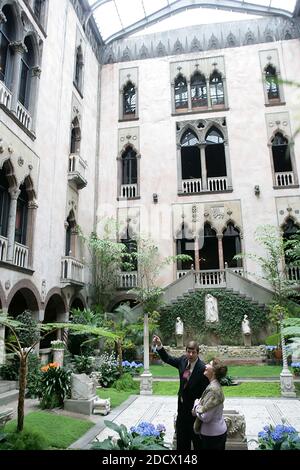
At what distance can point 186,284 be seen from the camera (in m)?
18.5

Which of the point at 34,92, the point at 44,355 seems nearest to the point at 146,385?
the point at 44,355

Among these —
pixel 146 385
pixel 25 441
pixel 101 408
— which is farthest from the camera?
pixel 146 385

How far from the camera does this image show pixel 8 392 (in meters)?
9.91

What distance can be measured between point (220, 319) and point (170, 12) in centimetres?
1872

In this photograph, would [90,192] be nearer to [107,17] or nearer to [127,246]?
[127,246]

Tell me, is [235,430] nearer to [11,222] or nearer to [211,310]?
[11,222]

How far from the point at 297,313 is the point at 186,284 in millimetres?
5098

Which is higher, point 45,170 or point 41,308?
point 45,170

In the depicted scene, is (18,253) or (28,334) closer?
(28,334)

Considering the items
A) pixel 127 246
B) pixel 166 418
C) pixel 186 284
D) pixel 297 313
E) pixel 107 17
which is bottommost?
pixel 166 418

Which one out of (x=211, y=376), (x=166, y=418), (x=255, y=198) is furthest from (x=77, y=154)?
(x=211, y=376)

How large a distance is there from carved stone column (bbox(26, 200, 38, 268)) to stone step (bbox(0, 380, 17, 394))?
4.00m

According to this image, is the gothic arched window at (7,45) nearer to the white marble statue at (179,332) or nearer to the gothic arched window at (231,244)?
the white marble statue at (179,332)

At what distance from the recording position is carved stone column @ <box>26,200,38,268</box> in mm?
13346
